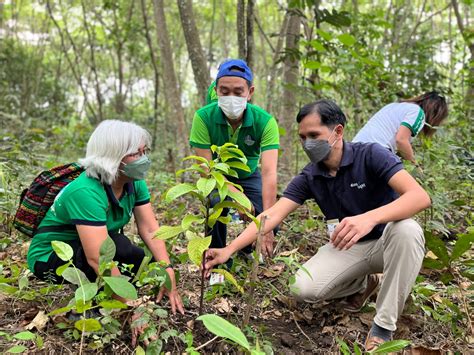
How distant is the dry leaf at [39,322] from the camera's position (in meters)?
2.18

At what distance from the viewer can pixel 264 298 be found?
2729 millimetres

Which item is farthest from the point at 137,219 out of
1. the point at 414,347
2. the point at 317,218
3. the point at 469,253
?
the point at 469,253

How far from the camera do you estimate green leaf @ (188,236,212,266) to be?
1902 mm

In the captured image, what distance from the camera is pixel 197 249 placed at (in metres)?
1.93

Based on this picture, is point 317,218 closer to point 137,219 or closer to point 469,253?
point 469,253

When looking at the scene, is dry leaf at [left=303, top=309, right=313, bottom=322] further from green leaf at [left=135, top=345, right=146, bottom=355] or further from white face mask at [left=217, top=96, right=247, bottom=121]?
white face mask at [left=217, top=96, right=247, bottom=121]

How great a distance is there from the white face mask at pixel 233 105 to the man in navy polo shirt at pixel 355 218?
2.10 ft

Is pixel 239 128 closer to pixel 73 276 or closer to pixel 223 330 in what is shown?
pixel 73 276

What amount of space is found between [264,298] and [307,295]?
30cm

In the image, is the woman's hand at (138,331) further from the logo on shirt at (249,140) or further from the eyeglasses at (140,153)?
the logo on shirt at (249,140)

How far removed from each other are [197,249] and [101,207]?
0.66 m

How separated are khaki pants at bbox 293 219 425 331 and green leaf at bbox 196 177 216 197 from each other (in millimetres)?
611

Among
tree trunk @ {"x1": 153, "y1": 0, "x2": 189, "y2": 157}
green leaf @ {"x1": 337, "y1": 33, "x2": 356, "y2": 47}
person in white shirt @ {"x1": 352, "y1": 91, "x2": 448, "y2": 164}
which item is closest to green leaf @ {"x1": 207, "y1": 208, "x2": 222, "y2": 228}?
person in white shirt @ {"x1": 352, "y1": 91, "x2": 448, "y2": 164}

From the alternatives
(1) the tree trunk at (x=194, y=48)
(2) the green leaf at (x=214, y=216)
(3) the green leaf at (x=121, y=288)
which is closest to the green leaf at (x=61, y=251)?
(3) the green leaf at (x=121, y=288)
